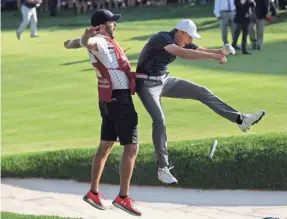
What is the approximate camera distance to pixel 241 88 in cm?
1748

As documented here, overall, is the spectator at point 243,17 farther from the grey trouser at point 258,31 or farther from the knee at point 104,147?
the knee at point 104,147

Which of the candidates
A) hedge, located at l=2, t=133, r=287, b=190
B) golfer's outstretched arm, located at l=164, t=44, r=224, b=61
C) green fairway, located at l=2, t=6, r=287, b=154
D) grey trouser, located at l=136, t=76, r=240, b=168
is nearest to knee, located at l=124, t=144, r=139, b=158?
grey trouser, located at l=136, t=76, r=240, b=168

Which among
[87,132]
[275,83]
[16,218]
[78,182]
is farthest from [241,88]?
[16,218]

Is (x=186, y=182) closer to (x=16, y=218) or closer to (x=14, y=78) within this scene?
(x=16, y=218)

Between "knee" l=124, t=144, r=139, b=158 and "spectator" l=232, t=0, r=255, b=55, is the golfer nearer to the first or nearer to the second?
"knee" l=124, t=144, r=139, b=158

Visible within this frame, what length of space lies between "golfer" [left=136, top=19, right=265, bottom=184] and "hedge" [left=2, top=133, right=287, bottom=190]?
83.9 inches

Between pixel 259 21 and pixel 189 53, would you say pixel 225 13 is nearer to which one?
pixel 259 21

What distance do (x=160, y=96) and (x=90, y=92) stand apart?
30.9 feet

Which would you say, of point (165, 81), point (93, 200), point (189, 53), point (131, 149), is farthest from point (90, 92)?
point (189, 53)

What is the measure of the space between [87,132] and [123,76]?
5.90 m

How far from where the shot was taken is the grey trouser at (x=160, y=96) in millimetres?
9148

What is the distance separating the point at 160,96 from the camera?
9312 mm

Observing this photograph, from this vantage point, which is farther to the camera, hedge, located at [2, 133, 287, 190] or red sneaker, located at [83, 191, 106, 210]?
hedge, located at [2, 133, 287, 190]

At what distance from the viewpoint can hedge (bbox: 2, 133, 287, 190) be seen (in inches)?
451
